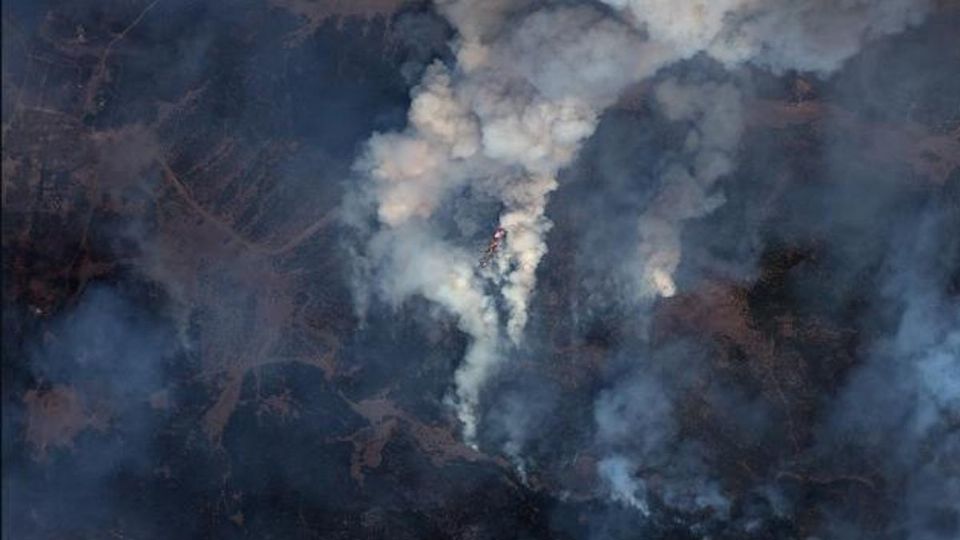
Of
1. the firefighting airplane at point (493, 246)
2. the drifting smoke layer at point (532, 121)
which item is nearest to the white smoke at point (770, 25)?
the drifting smoke layer at point (532, 121)

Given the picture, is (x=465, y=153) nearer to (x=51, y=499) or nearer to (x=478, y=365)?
(x=478, y=365)

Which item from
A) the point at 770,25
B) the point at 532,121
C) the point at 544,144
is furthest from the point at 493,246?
the point at 770,25

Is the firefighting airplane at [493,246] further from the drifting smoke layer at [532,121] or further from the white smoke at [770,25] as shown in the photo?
the white smoke at [770,25]

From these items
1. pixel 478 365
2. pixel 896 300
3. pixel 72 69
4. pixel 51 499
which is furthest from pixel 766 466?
pixel 72 69

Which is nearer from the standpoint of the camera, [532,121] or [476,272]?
[532,121]

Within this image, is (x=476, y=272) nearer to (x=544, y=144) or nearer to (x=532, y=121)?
(x=544, y=144)

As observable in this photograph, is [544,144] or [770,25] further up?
[770,25]

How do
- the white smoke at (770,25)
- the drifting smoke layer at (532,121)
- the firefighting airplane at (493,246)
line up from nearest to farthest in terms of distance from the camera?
the white smoke at (770,25)
the drifting smoke layer at (532,121)
the firefighting airplane at (493,246)

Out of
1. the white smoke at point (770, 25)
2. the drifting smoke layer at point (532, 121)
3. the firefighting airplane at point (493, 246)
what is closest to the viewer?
the white smoke at point (770, 25)
